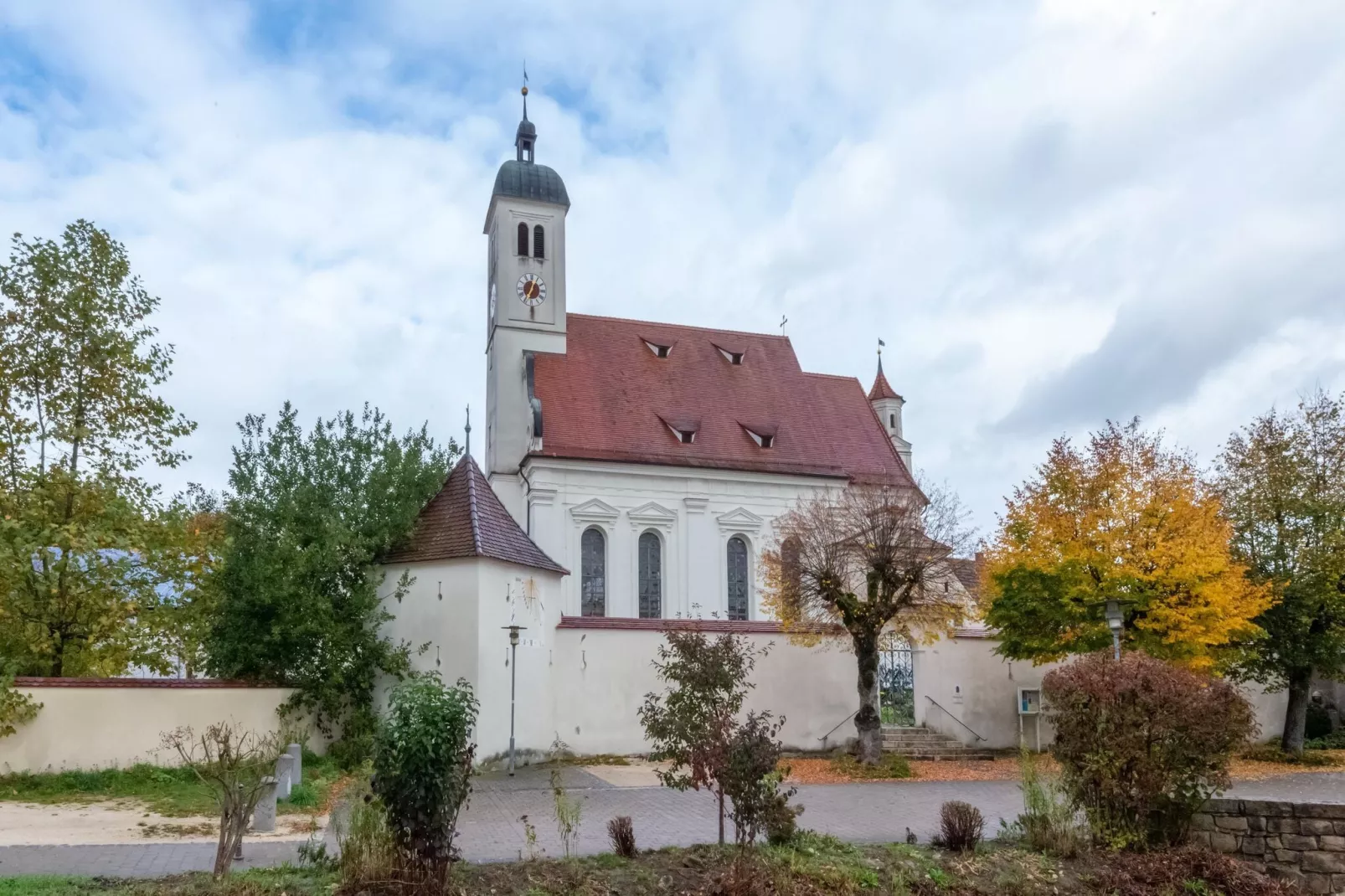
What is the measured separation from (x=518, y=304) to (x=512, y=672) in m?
17.1

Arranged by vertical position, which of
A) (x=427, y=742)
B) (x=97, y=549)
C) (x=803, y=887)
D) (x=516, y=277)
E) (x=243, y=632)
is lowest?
(x=803, y=887)

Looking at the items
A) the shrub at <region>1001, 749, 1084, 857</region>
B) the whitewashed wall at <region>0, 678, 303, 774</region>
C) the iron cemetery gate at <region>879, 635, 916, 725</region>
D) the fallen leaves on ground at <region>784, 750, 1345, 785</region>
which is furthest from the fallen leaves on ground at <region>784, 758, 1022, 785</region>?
the whitewashed wall at <region>0, 678, 303, 774</region>

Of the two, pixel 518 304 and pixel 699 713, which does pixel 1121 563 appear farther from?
pixel 518 304

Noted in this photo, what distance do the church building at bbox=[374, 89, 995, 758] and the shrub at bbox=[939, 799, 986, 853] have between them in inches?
473

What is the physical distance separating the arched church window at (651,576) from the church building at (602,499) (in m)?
0.05

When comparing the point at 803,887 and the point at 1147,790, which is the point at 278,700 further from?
the point at 1147,790

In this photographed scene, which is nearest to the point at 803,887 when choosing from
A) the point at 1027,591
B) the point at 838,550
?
the point at 838,550

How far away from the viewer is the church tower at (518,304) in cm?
3353

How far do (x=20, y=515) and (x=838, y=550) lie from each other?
15.1 m

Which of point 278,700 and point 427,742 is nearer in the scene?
point 427,742

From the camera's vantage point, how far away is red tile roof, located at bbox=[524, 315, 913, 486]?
33594mm

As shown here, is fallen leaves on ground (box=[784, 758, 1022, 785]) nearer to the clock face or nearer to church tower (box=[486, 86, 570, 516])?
church tower (box=[486, 86, 570, 516])

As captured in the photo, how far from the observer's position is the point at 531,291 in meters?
36.5

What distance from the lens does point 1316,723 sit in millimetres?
28656
